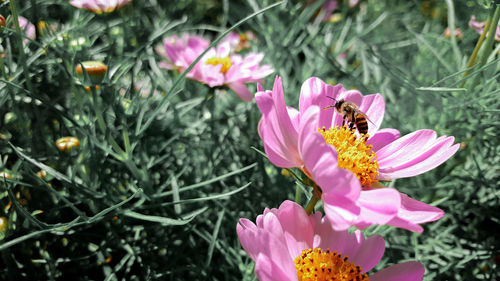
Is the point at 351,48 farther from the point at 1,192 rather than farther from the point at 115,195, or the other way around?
the point at 1,192

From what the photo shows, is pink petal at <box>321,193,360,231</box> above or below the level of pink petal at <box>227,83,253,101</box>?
above

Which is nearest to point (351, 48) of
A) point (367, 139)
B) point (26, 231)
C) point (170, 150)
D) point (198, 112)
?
point (198, 112)

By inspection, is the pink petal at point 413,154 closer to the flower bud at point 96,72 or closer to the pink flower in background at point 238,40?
the flower bud at point 96,72

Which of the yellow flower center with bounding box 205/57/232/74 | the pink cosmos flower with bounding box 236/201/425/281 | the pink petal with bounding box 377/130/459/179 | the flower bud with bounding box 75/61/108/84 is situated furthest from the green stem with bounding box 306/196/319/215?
the yellow flower center with bounding box 205/57/232/74

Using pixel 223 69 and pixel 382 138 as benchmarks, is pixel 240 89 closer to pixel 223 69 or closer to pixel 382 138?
pixel 223 69

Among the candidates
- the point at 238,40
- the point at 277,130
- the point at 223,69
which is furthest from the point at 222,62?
the point at 277,130

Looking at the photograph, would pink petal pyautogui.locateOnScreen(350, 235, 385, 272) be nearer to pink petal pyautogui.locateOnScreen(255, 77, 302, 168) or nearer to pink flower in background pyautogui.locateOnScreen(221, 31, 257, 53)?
pink petal pyautogui.locateOnScreen(255, 77, 302, 168)
